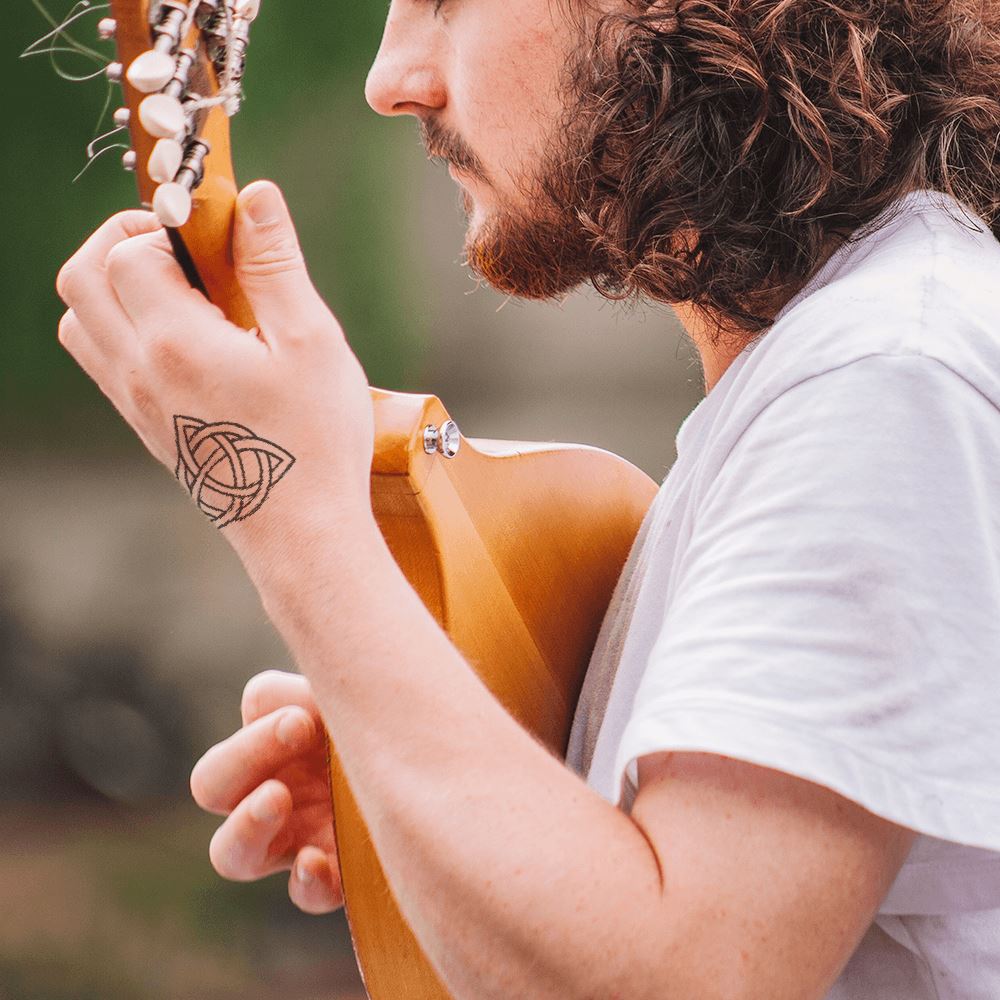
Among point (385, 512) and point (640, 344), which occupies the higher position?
point (385, 512)

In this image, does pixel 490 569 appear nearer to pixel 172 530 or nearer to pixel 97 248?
pixel 97 248

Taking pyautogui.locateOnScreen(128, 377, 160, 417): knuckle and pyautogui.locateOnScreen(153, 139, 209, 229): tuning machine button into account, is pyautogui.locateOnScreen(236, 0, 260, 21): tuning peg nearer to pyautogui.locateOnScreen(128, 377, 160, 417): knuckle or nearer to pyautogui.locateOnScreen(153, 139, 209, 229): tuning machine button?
pyautogui.locateOnScreen(153, 139, 209, 229): tuning machine button

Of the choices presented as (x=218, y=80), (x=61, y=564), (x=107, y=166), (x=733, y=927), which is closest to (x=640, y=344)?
(x=107, y=166)

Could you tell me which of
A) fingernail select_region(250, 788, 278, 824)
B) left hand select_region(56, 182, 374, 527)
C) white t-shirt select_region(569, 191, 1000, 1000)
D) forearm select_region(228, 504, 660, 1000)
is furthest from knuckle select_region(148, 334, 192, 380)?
fingernail select_region(250, 788, 278, 824)

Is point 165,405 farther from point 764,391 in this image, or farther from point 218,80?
point 764,391

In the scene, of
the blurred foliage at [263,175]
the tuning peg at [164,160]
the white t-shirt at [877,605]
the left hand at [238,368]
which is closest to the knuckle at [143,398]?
the left hand at [238,368]

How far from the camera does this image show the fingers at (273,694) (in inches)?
34.9

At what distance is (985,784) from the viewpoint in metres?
0.47

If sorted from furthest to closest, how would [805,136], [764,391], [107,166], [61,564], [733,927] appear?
[61,564] < [107,166] < [805,136] < [764,391] < [733,927]

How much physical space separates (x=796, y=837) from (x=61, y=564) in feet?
7.09

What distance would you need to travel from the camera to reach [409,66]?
0.85m

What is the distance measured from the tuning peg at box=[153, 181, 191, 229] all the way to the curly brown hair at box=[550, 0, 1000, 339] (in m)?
0.34

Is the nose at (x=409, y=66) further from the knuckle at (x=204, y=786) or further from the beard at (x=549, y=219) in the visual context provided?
the knuckle at (x=204, y=786)

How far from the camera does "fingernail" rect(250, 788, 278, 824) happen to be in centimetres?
82
